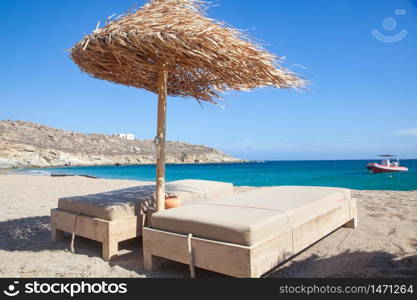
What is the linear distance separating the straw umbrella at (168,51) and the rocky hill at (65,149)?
97.9ft

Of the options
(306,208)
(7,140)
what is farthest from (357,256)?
(7,140)

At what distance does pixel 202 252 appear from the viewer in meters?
2.02

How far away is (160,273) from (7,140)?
43895 mm

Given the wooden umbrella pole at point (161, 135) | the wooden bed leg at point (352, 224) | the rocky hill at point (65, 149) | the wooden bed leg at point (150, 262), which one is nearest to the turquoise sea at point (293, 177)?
the rocky hill at point (65, 149)

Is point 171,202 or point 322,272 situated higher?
point 171,202

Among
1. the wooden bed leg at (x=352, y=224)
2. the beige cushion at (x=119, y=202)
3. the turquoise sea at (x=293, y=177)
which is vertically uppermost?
the beige cushion at (x=119, y=202)

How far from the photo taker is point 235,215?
2.13m

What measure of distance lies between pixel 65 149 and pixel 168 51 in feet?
154

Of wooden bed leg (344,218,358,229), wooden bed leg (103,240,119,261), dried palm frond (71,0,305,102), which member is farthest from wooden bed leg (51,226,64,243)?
wooden bed leg (344,218,358,229)

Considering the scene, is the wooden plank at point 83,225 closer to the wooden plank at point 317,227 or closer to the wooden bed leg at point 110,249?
the wooden bed leg at point 110,249

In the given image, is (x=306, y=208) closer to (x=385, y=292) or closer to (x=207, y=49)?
(x=385, y=292)

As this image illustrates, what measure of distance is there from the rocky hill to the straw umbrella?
97.9 ft

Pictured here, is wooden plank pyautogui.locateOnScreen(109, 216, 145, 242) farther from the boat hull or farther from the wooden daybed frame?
the boat hull

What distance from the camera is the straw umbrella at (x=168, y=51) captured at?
228cm
